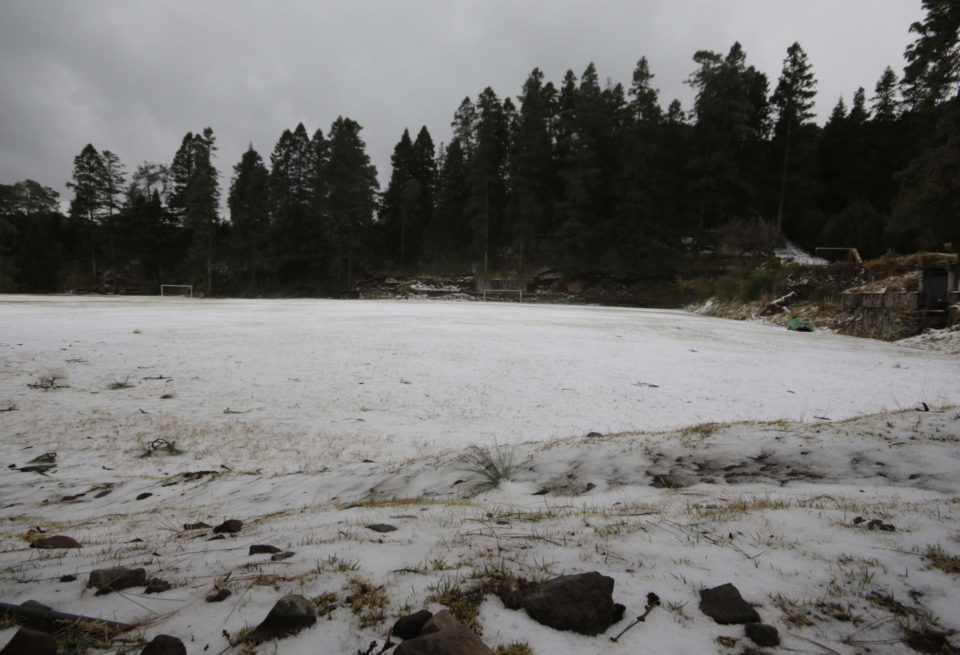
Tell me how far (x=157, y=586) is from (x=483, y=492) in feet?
6.92

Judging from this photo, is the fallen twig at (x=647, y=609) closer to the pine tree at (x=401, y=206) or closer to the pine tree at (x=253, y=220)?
the pine tree at (x=401, y=206)

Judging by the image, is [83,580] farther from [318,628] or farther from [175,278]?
[175,278]

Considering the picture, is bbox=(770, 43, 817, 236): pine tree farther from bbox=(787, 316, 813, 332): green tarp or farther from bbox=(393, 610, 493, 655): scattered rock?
bbox=(393, 610, 493, 655): scattered rock

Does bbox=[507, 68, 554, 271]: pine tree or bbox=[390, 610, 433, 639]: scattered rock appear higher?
bbox=[507, 68, 554, 271]: pine tree

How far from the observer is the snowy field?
4.91 ft

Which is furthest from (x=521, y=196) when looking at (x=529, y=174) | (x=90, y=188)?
(x=90, y=188)

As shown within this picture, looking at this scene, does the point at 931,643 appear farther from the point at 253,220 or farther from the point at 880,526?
the point at 253,220

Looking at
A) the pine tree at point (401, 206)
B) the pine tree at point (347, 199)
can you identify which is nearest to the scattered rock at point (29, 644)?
the pine tree at point (347, 199)

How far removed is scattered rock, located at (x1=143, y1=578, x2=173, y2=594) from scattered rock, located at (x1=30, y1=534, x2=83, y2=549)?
48.3 inches

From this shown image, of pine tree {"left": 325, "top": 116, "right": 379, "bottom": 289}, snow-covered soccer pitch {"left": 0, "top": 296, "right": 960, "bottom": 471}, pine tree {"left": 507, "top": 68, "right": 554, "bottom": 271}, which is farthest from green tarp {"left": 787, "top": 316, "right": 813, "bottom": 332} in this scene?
pine tree {"left": 325, "top": 116, "right": 379, "bottom": 289}

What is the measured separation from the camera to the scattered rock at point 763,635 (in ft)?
4.23

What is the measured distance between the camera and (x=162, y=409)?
5.45 meters

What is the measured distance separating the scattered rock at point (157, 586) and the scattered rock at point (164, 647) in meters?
0.43

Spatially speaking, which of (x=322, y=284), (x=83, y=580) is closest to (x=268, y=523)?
(x=83, y=580)
